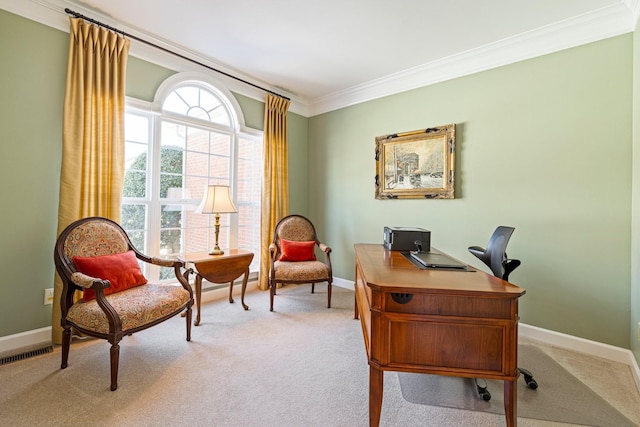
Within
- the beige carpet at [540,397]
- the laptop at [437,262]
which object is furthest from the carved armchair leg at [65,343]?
the laptop at [437,262]

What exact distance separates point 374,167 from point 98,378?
10.5 ft

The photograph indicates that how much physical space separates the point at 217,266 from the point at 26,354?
1.40 meters

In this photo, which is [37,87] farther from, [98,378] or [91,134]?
[98,378]

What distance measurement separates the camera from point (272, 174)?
3.68 meters

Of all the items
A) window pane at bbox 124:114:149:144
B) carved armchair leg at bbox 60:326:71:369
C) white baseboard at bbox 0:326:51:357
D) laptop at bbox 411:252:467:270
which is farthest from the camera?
window pane at bbox 124:114:149:144

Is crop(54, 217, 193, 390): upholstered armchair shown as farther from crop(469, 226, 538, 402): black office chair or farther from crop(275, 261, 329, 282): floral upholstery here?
crop(469, 226, 538, 402): black office chair

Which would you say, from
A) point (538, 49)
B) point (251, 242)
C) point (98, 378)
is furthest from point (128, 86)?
point (538, 49)

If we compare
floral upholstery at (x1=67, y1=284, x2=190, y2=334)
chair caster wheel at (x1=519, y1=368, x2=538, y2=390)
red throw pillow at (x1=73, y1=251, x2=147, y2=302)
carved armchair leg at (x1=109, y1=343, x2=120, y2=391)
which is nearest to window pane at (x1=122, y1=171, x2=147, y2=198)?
red throw pillow at (x1=73, y1=251, x2=147, y2=302)

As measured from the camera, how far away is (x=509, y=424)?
1230 mm

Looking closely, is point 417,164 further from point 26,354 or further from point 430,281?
point 26,354

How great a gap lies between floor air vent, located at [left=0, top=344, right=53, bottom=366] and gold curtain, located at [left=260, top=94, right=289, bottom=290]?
2009mm

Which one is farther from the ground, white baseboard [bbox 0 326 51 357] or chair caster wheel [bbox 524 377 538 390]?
white baseboard [bbox 0 326 51 357]

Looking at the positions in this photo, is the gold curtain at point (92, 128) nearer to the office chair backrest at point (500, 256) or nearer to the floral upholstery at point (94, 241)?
the floral upholstery at point (94, 241)

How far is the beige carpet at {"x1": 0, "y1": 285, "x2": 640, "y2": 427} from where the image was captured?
1437mm
